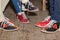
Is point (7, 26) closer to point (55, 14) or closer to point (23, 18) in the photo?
point (23, 18)

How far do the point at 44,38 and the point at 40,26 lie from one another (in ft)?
0.93

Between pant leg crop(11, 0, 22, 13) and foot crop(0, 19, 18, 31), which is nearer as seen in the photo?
foot crop(0, 19, 18, 31)

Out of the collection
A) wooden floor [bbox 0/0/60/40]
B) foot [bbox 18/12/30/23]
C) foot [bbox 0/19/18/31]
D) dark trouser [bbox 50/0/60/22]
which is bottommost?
wooden floor [bbox 0/0/60/40]

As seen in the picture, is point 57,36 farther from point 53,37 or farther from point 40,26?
point 40,26

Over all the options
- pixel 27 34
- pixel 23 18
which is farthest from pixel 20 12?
pixel 27 34

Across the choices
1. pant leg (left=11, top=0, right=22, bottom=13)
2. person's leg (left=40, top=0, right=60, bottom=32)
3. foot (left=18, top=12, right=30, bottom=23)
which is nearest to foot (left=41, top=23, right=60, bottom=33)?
person's leg (left=40, top=0, right=60, bottom=32)

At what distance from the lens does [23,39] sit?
1.94 metres

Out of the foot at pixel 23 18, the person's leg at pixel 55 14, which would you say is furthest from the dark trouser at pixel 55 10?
the foot at pixel 23 18

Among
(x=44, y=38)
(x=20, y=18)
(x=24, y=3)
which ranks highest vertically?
(x=24, y=3)

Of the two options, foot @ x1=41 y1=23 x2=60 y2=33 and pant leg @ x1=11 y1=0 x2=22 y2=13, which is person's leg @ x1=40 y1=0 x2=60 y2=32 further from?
pant leg @ x1=11 y1=0 x2=22 y2=13

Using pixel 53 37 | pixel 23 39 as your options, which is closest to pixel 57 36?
pixel 53 37

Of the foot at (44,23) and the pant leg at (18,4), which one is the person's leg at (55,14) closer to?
the foot at (44,23)

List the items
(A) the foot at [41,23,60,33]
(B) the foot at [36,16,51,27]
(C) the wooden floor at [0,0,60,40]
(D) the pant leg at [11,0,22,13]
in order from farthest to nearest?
(D) the pant leg at [11,0,22,13] → (B) the foot at [36,16,51,27] → (A) the foot at [41,23,60,33] → (C) the wooden floor at [0,0,60,40]

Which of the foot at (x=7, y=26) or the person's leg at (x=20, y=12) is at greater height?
the person's leg at (x=20, y=12)
